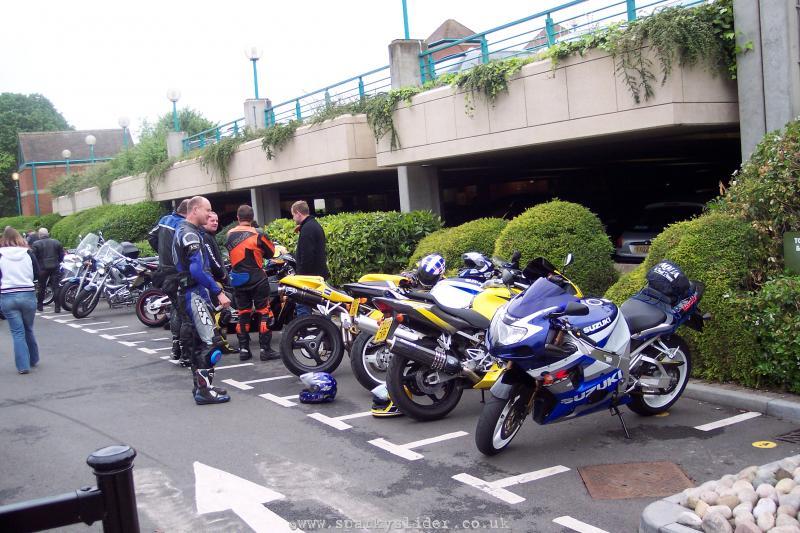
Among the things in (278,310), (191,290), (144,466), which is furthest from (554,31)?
(144,466)

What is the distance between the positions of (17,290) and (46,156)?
65.7 meters

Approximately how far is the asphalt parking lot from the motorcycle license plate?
2.35 ft

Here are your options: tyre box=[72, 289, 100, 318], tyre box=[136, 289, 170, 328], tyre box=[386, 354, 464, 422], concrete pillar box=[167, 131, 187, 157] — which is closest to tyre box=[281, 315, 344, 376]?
tyre box=[386, 354, 464, 422]

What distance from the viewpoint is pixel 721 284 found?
705 centimetres

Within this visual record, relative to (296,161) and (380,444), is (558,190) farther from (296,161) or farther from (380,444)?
(380,444)

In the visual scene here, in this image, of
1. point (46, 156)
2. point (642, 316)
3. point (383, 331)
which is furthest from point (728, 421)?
point (46, 156)

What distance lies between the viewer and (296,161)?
19.0m

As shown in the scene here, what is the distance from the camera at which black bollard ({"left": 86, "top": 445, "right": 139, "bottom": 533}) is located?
8.00ft

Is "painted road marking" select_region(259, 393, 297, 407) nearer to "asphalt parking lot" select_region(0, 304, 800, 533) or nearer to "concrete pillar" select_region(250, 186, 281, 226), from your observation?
A: "asphalt parking lot" select_region(0, 304, 800, 533)

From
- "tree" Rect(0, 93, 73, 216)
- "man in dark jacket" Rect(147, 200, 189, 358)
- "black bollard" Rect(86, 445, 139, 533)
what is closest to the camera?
"black bollard" Rect(86, 445, 139, 533)

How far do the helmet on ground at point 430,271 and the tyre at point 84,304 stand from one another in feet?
33.3

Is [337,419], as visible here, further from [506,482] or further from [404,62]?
[404,62]

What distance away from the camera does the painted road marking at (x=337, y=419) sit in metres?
6.72

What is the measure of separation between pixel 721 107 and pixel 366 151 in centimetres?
864
